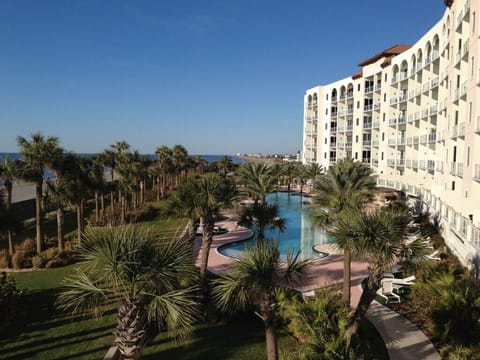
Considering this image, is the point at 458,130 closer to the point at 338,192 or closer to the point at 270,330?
the point at 338,192

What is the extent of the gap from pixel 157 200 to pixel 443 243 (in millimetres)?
30116

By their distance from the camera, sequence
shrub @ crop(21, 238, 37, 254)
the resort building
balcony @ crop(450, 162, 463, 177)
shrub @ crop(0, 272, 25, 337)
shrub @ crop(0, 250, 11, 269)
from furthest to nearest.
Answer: balcony @ crop(450, 162, 463, 177) < the resort building < shrub @ crop(21, 238, 37, 254) < shrub @ crop(0, 250, 11, 269) < shrub @ crop(0, 272, 25, 337)

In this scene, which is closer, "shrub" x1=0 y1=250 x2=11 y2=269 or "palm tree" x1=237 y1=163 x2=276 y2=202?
"shrub" x1=0 y1=250 x2=11 y2=269

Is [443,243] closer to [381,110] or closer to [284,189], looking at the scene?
[381,110]

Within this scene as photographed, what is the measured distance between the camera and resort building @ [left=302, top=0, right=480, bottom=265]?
21891mm

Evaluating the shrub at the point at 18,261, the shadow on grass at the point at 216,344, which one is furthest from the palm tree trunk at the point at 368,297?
the shrub at the point at 18,261

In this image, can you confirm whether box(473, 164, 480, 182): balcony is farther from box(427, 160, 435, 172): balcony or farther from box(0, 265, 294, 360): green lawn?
box(0, 265, 294, 360): green lawn

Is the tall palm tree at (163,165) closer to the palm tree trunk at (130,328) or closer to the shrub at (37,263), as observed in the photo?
the shrub at (37,263)

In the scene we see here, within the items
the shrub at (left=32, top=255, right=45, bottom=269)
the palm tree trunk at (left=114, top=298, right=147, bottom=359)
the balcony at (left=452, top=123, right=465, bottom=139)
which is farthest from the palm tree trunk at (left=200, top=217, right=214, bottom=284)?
the balcony at (left=452, top=123, right=465, bottom=139)

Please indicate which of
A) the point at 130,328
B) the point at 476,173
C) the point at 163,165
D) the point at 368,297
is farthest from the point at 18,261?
the point at 163,165

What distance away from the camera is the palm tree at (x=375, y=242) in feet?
32.8

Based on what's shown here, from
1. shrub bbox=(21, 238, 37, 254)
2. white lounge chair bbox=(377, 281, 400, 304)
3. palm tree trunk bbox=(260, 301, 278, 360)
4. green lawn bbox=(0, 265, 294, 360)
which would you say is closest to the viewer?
palm tree trunk bbox=(260, 301, 278, 360)

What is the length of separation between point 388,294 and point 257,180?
34.9ft

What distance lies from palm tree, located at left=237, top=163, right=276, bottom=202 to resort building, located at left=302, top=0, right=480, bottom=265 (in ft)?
33.9
